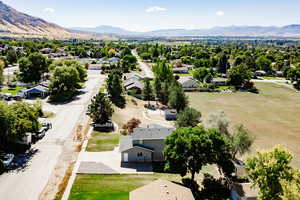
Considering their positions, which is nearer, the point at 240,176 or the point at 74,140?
the point at 240,176

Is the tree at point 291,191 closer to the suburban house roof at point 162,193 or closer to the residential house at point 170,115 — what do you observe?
the suburban house roof at point 162,193

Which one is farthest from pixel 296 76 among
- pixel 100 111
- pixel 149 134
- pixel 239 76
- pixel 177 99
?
pixel 100 111

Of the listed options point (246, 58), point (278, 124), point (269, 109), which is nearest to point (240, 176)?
point (278, 124)

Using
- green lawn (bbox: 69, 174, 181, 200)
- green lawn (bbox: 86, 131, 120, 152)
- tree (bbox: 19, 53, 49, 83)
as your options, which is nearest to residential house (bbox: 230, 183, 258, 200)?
green lawn (bbox: 69, 174, 181, 200)

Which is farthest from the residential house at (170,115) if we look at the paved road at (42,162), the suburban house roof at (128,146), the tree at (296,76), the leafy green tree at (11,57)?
the leafy green tree at (11,57)

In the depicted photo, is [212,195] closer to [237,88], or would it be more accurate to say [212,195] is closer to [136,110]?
[136,110]

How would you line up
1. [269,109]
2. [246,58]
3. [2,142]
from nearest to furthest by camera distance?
[2,142], [269,109], [246,58]

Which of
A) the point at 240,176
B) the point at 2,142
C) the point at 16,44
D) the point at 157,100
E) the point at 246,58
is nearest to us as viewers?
the point at 240,176

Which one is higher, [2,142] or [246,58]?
[246,58]
